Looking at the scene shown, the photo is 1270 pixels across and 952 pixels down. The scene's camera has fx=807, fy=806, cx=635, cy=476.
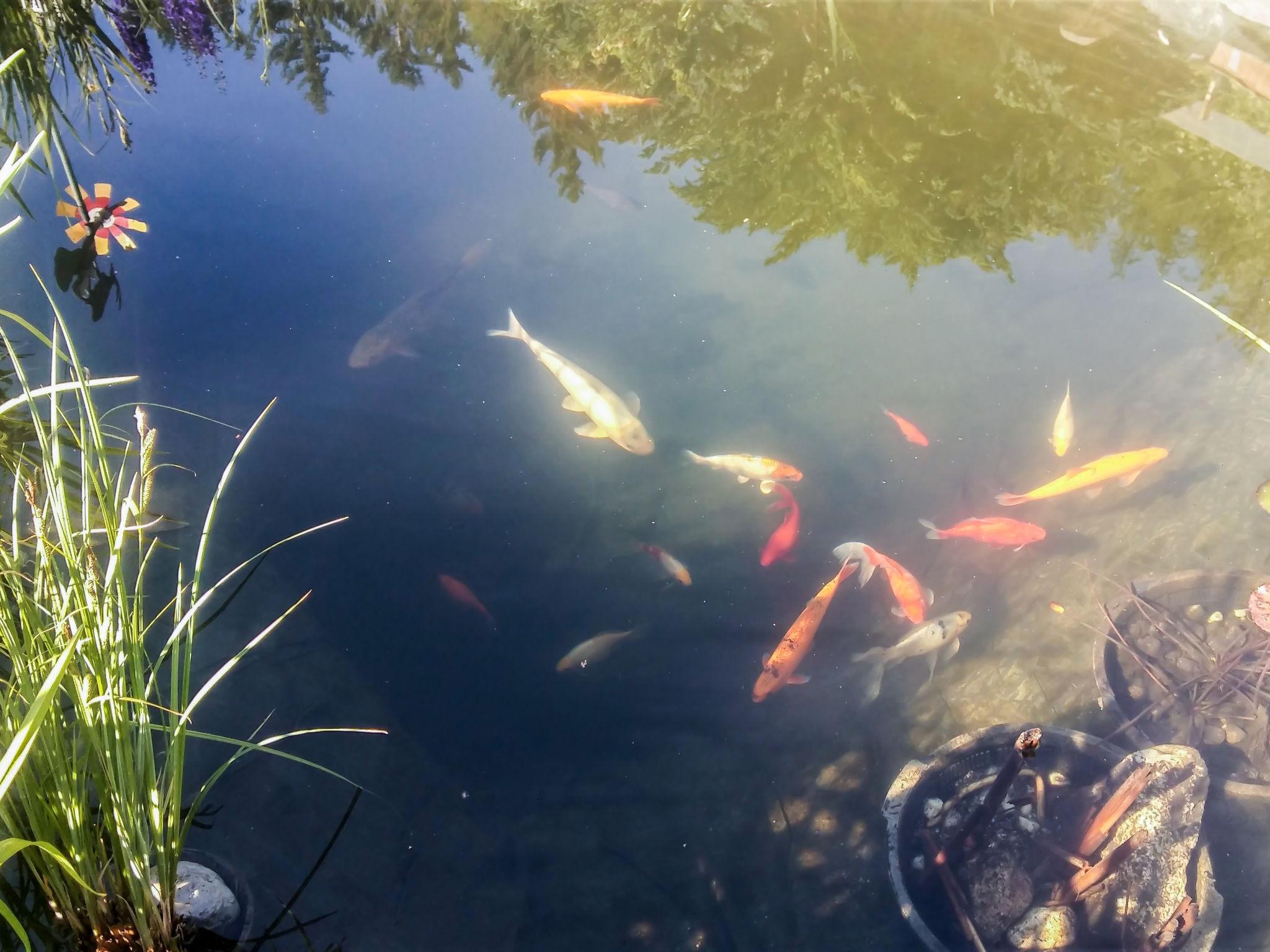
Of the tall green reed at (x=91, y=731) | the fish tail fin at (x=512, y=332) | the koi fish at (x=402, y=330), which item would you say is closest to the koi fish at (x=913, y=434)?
the fish tail fin at (x=512, y=332)

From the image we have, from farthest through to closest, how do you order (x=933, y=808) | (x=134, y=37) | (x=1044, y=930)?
(x=134, y=37) < (x=933, y=808) < (x=1044, y=930)

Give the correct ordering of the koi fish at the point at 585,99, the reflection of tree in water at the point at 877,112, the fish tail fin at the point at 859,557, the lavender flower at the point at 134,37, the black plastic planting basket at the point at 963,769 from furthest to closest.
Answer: the lavender flower at the point at 134,37
the koi fish at the point at 585,99
the reflection of tree in water at the point at 877,112
the fish tail fin at the point at 859,557
the black plastic planting basket at the point at 963,769

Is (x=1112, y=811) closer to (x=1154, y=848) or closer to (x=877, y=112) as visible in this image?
(x=1154, y=848)

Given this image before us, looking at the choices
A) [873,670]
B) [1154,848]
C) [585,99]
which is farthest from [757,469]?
[585,99]

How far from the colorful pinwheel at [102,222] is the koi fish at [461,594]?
297cm

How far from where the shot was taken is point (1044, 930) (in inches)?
97.2

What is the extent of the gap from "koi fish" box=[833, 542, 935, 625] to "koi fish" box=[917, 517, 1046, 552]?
0.33m

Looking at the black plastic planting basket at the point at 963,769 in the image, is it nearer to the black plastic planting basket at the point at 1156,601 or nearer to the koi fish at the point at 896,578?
the black plastic planting basket at the point at 1156,601

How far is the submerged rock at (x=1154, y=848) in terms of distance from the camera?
2480 millimetres

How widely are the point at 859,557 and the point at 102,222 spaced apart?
4576mm

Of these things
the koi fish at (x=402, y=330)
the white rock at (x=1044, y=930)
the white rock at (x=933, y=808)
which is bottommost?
the white rock at (x=1044, y=930)

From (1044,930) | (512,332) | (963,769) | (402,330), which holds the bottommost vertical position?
(1044,930)

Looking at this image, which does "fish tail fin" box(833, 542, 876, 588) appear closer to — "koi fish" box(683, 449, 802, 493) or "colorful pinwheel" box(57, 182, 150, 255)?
"koi fish" box(683, 449, 802, 493)

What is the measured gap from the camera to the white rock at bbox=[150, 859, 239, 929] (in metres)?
2.20
